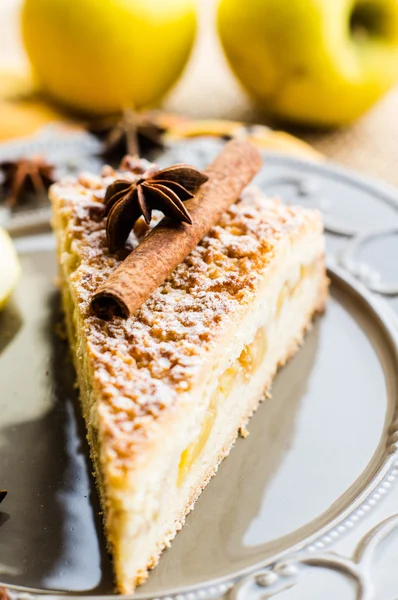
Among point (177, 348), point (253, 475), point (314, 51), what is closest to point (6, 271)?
point (177, 348)

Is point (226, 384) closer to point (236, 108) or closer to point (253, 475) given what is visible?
point (253, 475)

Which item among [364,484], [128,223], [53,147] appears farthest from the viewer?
[53,147]

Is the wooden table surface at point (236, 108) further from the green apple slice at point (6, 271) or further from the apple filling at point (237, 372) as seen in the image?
the green apple slice at point (6, 271)

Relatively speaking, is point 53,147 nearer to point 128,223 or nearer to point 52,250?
point 52,250

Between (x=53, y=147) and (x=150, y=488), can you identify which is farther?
(x=53, y=147)

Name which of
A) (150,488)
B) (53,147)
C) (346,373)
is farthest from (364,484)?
(53,147)

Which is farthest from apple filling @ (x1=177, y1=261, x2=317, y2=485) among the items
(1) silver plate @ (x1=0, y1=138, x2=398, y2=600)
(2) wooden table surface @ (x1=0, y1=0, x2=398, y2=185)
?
(2) wooden table surface @ (x1=0, y1=0, x2=398, y2=185)

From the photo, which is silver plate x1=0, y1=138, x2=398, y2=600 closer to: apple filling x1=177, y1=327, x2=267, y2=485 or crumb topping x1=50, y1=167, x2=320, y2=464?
apple filling x1=177, y1=327, x2=267, y2=485
